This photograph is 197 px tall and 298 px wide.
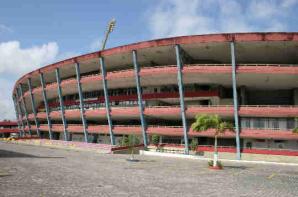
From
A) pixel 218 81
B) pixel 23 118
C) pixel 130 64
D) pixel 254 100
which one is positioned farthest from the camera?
pixel 23 118

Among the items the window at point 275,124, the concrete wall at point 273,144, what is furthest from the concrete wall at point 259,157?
the window at point 275,124

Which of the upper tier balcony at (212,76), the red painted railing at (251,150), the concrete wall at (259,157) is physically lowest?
the concrete wall at (259,157)

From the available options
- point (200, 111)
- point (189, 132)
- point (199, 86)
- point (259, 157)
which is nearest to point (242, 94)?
point (199, 86)

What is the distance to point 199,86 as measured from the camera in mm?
59906

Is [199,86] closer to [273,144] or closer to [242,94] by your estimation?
[242,94]

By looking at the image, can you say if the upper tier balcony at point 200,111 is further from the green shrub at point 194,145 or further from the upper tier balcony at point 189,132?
the green shrub at point 194,145

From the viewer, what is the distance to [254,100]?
2410 inches

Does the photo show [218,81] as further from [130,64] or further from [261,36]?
[130,64]

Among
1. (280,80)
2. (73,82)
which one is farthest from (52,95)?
(280,80)

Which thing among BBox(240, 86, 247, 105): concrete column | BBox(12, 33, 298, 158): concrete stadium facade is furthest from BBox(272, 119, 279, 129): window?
BBox(240, 86, 247, 105): concrete column

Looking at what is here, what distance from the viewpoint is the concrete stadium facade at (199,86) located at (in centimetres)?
5056

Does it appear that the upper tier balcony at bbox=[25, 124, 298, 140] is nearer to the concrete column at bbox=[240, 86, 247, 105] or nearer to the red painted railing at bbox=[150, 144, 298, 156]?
the red painted railing at bbox=[150, 144, 298, 156]

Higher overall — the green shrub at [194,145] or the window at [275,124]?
the window at [275,124]

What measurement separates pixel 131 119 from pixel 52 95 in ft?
86.1
